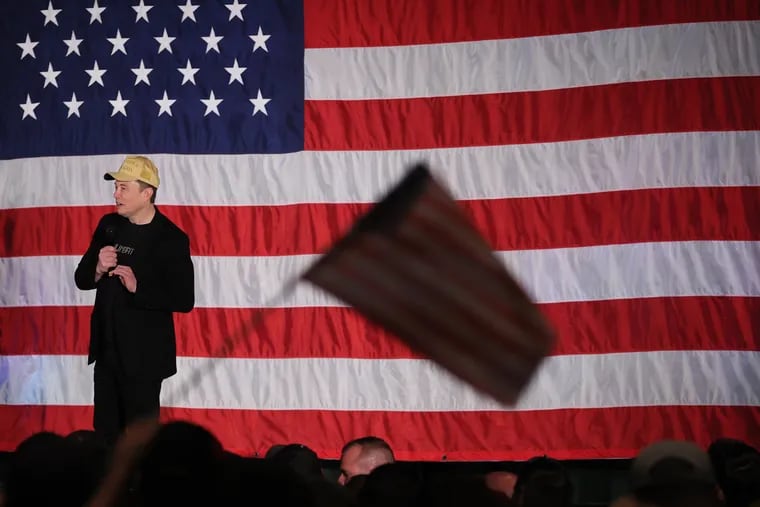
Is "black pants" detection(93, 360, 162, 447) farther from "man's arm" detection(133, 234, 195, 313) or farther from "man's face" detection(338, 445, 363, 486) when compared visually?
"man's face" detection(338, 445, 363, 486)

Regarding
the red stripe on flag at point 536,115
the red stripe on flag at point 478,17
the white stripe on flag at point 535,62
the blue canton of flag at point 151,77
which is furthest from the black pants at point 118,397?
the red stripe on flag at point 478,17

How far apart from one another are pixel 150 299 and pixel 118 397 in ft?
1.60

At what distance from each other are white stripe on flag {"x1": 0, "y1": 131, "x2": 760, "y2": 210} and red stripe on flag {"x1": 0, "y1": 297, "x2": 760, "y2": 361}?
2.09ft

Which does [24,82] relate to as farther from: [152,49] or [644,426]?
[644,426]

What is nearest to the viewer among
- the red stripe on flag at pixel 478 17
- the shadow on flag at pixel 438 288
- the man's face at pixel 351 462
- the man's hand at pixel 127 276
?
the shadow on flag at pixel 438 288

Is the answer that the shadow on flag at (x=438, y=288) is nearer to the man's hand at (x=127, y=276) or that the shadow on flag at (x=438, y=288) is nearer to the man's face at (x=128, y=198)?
the man's hand at (x=127, y=276)

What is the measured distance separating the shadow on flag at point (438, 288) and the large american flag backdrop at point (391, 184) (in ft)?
12.0

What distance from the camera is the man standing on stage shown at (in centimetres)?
512

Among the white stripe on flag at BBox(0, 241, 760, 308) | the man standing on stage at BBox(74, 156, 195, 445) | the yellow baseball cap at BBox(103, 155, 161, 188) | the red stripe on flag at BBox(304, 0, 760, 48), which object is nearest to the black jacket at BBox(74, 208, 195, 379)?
the man standing on stage at BBox(74, 156, 195, 445)

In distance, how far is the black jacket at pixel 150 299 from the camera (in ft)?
16.8

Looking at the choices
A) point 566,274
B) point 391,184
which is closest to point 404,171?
point 391,184

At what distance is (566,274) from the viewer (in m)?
6.09

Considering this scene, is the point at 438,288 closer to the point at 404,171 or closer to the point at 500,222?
the point at 500,222

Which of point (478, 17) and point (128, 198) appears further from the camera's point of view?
point (478, 17)
